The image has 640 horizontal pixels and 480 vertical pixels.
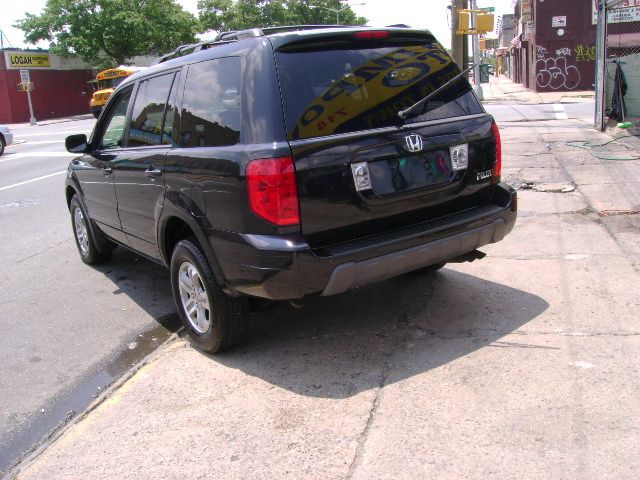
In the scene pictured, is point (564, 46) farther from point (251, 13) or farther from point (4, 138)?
point (251, 13)

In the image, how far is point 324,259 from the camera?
349 centimetres

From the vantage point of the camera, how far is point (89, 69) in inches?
1977

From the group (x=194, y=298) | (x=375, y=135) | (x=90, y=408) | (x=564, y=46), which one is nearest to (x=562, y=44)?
(x=564, y=46)

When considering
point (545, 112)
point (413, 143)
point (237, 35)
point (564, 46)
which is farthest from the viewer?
point (564, 46)

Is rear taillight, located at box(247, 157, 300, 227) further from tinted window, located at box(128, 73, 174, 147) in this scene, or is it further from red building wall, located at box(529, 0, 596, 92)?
red building wall, located at box(529, 0, 596, 92)

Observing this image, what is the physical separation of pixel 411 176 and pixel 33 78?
154 ft

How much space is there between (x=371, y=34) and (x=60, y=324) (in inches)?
132

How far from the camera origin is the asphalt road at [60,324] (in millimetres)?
3898

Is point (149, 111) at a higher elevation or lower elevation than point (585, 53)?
lower

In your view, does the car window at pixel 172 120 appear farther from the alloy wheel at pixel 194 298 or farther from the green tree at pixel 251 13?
the green tree at pixel 251 13

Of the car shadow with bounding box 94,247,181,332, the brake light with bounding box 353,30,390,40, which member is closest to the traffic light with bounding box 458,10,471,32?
the car shadow with bounding box 94,247,181,332

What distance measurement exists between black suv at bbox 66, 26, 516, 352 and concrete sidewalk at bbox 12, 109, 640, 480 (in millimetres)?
512

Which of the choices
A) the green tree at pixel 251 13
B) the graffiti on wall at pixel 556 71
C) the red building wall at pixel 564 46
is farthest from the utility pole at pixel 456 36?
the green tree at pixel 251 13

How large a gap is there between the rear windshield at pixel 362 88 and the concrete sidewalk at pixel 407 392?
144 cm
